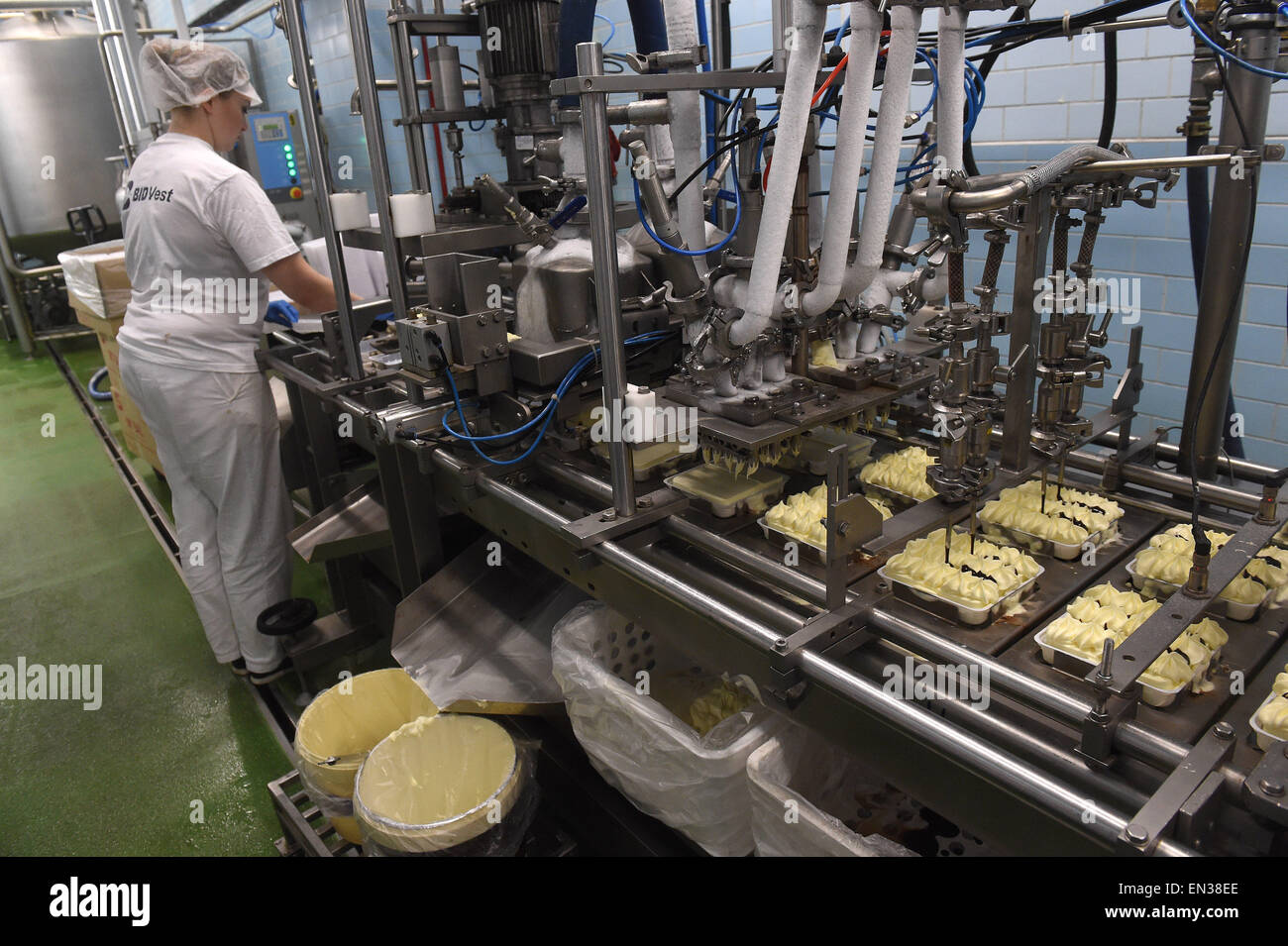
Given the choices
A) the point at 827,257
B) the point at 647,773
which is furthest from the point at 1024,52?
the point at 647,773

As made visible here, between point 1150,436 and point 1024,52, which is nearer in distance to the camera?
point 1150,436

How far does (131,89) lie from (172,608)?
4.02 meters

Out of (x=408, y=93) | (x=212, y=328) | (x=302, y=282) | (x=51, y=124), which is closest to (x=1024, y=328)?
(x=408, y=93)

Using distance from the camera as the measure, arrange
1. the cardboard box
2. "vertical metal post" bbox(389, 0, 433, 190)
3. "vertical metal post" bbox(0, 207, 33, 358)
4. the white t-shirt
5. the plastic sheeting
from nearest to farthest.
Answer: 1. the plastic sheeting
2. "vertical metal post" bbox(389, 0, 433, 190)
3. the white t-shirt
4. the cardboard box
5. "vertical metal post" bbox(0, 207, 33, 358)

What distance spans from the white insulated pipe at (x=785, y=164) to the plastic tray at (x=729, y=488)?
Result: 299mm

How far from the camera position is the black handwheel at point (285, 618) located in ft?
7.86

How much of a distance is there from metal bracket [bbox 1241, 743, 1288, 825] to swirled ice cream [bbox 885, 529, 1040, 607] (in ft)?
1.18

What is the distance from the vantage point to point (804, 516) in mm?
1419

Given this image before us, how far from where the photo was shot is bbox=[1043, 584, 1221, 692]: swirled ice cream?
3.32ft

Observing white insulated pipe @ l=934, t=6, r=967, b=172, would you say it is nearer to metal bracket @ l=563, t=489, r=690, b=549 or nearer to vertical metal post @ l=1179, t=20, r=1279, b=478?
vertical metal post @ l=1179, t=20, r=1279, b=478

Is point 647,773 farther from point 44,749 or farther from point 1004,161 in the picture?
point 1004,161

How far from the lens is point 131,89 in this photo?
212 inches

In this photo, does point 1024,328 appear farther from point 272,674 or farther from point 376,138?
point 272,674

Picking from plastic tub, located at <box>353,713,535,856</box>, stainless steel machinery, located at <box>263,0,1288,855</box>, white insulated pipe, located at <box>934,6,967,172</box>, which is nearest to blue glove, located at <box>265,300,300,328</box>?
stainless steel machinery, located at <box>263,0,1288,855</box>
